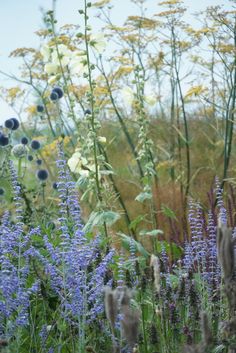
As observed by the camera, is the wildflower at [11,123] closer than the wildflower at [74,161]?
No

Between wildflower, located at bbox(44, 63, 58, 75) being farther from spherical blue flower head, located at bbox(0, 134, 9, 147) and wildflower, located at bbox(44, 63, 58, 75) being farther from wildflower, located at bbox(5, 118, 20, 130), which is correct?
wildflower, located at bbox(5, 118, 20, 130)

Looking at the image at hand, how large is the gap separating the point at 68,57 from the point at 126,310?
10.1ft

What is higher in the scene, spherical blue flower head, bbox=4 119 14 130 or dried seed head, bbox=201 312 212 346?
spherical blue flower head, bbox=4 119 14 130

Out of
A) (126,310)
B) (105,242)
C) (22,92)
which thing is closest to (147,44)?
(22,92)

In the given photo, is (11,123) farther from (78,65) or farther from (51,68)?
(78,65)

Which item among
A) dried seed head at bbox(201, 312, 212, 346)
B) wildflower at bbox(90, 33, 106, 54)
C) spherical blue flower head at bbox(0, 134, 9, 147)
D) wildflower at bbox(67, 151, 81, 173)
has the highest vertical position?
wildflower at bbox(90, 33, 106, 54)

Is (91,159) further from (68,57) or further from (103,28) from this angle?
(103,28)

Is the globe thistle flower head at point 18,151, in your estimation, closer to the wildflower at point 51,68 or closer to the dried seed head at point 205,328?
the wildflower at point 51,68

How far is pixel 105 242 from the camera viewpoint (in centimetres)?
335

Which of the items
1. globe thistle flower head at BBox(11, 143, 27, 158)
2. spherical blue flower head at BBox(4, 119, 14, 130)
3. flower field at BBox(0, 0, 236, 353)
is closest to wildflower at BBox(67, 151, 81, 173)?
flower field at BBox(0, 0, 236, 353)

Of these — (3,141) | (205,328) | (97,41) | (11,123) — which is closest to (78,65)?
(97,41)

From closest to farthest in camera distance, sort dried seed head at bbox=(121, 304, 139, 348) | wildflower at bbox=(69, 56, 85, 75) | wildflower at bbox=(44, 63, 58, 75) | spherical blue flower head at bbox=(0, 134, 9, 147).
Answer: dried seed head at bbox=(121, 304, 139, 348), wildflower at bbox=(69, 56, 85, 75), wildflower at bbox=(44, 63, 58, 75), spherical blue flower head at bbox=(0, 134, 9, 147)

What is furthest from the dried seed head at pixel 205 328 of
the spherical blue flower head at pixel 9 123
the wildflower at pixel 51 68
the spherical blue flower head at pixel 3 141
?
the spherical blue flower head at pixel 9 123

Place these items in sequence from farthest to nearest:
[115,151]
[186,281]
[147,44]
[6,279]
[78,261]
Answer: [115,151] → [147,44] → [186,281] → [78,261] → [6,279]
